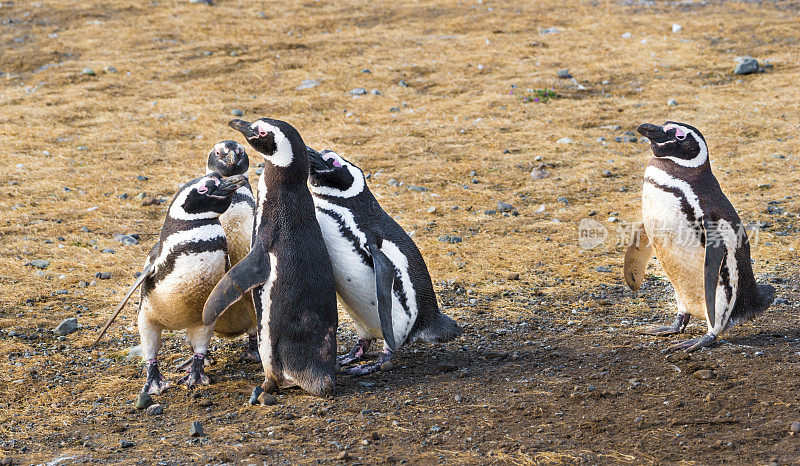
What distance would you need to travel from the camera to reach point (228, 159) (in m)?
5.00

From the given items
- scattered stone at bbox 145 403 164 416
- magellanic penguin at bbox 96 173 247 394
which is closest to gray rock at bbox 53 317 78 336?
magellanic penguin at bbox 96 173 247 394

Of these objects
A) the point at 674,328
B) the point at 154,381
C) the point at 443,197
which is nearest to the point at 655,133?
the point at 674,328

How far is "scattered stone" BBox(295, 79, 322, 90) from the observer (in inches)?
445

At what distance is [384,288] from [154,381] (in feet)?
4.35

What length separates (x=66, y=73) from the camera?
11.8m

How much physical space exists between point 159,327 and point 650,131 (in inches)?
115

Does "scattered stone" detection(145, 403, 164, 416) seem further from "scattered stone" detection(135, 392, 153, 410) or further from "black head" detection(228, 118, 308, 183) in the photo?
"black head" detection(228, 118, 308, 183)

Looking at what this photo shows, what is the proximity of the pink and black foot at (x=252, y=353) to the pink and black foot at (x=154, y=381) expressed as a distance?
1.71 ft

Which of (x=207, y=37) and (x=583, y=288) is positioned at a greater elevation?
(x=207, y=37)

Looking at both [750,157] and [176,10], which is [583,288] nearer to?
[750,157]

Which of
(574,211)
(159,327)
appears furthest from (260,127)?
(574,211)

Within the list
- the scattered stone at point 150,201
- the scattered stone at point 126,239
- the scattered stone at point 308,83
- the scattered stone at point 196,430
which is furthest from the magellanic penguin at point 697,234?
the scattered stone at point 308,83

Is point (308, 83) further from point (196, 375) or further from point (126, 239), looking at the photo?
point (196, 375)

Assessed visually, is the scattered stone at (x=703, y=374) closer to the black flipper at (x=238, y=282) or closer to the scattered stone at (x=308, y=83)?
the black flipper at (x=238, y=282)
